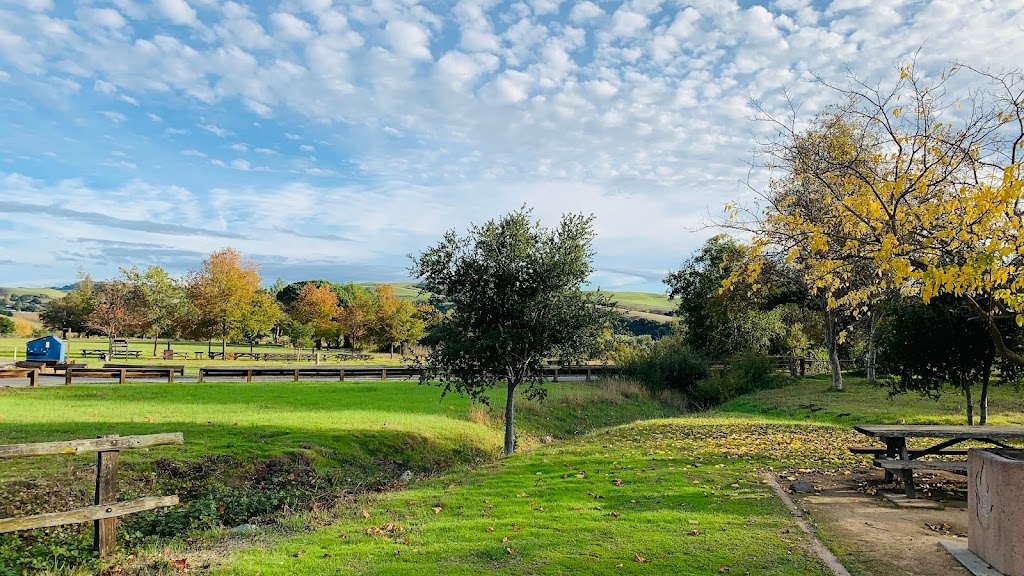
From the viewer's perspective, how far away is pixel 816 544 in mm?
6723

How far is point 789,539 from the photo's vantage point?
6871 mm

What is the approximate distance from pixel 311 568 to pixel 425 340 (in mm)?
10103

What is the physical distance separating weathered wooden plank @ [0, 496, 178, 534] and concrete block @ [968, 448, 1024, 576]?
9328 millimetres

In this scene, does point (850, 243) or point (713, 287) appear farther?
point (713, 287)

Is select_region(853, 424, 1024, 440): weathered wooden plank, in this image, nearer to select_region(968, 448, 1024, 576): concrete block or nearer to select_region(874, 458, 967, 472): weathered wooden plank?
select_region(874, 458, 967, 472): weathered wooden plank

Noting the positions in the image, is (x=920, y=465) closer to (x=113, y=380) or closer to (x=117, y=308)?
(x=113, y=380)

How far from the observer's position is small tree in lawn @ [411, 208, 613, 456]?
614 inches

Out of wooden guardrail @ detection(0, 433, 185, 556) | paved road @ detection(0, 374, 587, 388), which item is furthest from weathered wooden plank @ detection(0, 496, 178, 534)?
paved road @ detection(0, 374, 587, 388)

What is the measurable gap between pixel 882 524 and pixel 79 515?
9.80 meters

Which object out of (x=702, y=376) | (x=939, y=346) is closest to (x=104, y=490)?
(x=939, y=346)

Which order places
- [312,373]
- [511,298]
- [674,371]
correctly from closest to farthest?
1. [511,298]
2. [312,373]
3. [674,371]

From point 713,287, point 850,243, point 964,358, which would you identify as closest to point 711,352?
point 713,287

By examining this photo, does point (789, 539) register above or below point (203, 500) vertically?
above

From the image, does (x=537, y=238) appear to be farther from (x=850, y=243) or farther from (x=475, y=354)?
(x=850, y=243)
